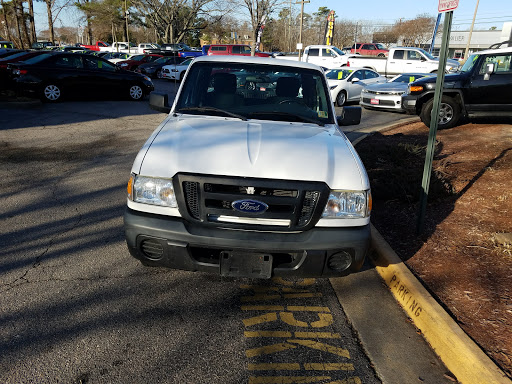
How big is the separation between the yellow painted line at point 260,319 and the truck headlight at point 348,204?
86 cm

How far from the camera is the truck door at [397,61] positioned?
2327 cm

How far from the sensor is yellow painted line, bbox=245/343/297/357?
2.78 meters

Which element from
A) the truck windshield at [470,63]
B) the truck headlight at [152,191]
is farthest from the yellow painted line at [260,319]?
the truck windshield at [470,63]

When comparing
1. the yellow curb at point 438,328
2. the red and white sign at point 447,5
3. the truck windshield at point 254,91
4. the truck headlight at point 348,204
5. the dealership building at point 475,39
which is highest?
the dealership building at point 475,39

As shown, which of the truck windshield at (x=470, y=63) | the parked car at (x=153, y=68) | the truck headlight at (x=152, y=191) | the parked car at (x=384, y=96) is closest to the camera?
the truck headlight at (x=152, y=191)

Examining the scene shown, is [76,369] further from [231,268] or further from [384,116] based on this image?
[384,116]

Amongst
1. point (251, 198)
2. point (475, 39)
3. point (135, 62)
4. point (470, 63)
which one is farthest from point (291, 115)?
point (475, 39)

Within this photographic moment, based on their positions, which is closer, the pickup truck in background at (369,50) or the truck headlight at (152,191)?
the truck headlight at (152,191)

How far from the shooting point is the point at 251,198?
292cm

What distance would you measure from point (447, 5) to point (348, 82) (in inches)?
501

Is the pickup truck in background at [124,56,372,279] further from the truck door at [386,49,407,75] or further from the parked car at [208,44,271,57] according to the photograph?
the parked car at [208,44,271,57]

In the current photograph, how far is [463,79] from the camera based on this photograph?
9867 millimetres

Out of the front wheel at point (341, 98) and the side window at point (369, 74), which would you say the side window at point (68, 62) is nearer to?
the front wheel at point (341, 98)

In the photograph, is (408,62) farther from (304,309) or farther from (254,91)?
(304,309)
